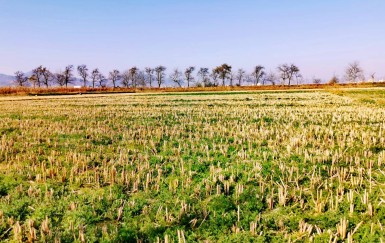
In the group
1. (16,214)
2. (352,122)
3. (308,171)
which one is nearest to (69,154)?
(16,214)

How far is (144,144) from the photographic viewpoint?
9.74m

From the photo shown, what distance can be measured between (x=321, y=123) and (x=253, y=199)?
931 cm

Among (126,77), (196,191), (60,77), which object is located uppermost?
(60,77)

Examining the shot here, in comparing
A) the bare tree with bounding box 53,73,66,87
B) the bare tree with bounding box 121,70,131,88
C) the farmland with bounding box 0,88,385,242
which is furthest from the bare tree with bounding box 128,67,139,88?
the farmland with bounding box 0,88,385,242

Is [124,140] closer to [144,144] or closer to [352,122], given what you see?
[144,144]

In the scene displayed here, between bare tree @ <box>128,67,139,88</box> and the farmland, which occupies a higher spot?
bare tree @ <box>128,67,139,88</box>

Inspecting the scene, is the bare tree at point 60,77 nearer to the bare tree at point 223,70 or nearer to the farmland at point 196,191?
the bare tree at point 223,70

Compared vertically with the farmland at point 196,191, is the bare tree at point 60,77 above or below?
above

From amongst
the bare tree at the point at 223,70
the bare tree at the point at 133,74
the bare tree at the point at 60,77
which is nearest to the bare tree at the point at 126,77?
the bare tree at the point at 133,74

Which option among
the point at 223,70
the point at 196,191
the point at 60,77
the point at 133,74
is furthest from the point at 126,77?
the point at 196,191

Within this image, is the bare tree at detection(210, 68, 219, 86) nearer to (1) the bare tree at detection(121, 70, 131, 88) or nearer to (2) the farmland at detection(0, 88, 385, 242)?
(1) the bare tree at detection(121, 70, 131, 88)

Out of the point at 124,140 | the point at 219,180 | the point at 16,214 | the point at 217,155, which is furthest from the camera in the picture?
the point at 124,140

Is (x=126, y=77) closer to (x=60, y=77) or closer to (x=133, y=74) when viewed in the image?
(x=133, y=74)

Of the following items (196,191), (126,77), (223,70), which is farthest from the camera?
(126,77)
